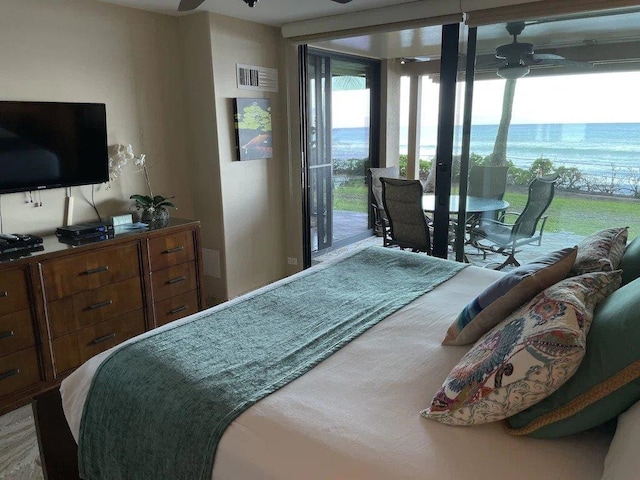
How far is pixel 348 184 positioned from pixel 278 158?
1.85 metres

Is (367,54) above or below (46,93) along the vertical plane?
above

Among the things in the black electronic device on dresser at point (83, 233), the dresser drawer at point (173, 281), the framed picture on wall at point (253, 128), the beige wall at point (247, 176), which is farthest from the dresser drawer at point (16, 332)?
the framed picture on wall at point (253, 128)

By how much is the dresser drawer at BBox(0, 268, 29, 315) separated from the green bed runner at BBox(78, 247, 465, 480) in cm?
124

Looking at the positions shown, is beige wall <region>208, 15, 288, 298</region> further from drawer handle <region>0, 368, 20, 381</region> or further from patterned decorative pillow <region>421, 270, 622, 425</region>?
patterned decorative pillow <region>421, 270, 622, 425</region>

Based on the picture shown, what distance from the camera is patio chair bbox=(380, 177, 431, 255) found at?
4172mm

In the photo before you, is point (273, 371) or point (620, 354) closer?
point (620, 354)

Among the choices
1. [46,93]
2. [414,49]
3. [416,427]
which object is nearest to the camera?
[416,427]

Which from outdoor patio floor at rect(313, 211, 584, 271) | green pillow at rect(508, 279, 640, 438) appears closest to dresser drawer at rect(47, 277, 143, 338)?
green pillow at rect(508, 279, 640, 438)

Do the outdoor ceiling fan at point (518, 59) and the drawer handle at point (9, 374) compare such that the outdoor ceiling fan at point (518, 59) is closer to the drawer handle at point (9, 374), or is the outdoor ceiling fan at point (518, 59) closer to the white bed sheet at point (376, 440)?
the white bed sheet at point (376, 440)

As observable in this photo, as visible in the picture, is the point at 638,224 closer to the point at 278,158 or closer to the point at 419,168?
the point at 278,158

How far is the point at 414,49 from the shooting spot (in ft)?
17.6

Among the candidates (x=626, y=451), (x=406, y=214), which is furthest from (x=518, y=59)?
(x=626, y=451)

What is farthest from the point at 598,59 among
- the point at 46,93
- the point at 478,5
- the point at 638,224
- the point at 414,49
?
the point at 46,93

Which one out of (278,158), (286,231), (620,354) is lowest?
(286,231)
